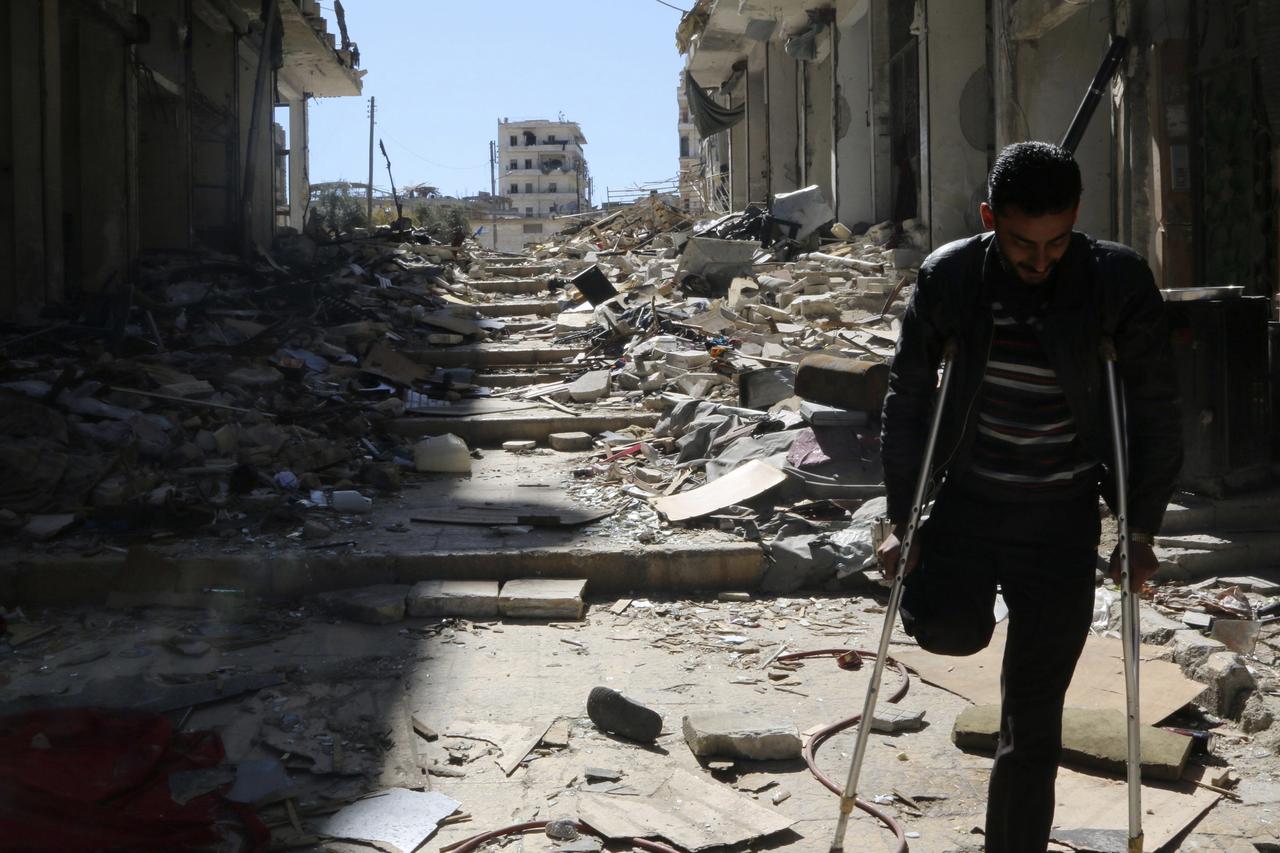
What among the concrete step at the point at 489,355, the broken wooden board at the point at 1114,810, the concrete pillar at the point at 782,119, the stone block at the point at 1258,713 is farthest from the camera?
the concrete pillar at the point at 782,119

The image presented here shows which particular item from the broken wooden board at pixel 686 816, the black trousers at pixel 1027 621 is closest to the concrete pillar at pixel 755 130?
the broken wooden board at pixel 686 816

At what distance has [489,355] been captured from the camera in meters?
12.3

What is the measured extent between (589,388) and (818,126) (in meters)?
11.4

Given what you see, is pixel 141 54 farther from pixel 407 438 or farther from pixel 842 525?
pixel 842 525

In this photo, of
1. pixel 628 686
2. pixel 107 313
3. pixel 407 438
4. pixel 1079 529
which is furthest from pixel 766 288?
pixel 1079 529

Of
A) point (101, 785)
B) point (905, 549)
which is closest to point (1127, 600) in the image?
point (905, 549)

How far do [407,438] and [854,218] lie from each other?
10.1 meters

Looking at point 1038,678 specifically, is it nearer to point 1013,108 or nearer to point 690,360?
point 690,360

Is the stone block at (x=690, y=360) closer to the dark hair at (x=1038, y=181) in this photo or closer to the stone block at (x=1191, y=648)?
the stone block at (x=1191, y=648)

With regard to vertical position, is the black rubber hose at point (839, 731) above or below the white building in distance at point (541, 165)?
below

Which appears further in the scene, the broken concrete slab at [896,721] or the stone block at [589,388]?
the stone block at [589,388]

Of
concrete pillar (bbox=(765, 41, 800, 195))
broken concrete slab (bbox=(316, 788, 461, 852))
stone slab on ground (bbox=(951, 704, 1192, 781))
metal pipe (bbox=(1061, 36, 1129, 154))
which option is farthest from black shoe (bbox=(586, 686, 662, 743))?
concrete pillar (bbox=(765, 41, 800, 195))

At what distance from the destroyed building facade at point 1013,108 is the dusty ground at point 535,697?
4241 millimetres

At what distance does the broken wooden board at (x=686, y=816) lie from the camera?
133 inches
